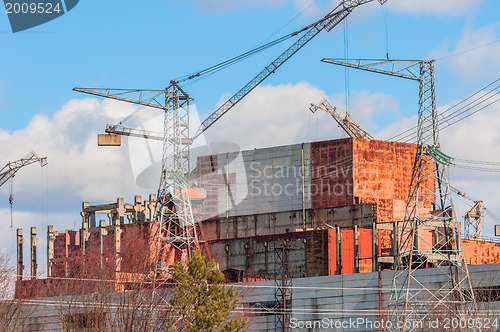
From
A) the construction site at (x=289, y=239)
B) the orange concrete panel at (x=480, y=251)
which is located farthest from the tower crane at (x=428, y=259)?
the orange concrete panel at (x=480, y=251)

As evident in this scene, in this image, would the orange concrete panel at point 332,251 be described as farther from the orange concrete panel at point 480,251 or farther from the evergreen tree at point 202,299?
the evergreen tree at point 202,299

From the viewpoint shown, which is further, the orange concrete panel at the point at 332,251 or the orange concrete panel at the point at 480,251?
the orange concrete panel at the point at 480,251

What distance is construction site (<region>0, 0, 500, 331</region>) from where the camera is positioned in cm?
6688

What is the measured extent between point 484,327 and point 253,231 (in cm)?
5261

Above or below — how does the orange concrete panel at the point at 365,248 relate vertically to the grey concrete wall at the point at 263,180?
below

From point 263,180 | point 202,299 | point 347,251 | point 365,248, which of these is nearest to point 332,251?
point 347,251

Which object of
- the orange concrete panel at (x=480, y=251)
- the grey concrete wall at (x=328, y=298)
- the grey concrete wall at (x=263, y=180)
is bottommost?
→ the grey concrete wall at (x=328, y=298)

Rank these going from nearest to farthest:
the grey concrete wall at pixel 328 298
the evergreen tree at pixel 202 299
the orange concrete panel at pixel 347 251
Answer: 1. the evergreen tree at pixel 202 299
2. the grey concrete wall at pixel 328 298
3. the orange concrete panel at pixel 347 251

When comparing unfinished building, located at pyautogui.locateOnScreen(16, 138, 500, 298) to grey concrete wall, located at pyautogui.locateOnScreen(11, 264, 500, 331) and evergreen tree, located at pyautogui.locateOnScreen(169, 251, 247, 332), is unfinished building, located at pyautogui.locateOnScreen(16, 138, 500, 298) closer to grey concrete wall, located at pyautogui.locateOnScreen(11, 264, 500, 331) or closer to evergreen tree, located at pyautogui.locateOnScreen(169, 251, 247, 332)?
grey concrete wall, located at pyautogui.locateOnScreen(11, 264, 500, 331)

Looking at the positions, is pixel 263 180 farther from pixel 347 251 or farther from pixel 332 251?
pixel 347 251

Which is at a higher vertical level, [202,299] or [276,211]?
[276,211]

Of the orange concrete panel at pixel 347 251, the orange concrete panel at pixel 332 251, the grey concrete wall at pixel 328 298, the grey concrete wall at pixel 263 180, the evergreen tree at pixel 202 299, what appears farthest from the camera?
the grey concrete wall at pixel 263 180

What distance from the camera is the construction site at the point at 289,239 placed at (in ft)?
219

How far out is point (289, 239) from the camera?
97.4 metres
